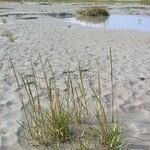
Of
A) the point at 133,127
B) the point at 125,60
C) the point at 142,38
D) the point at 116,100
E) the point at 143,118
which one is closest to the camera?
the point at 133,127

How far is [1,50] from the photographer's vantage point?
470 inches

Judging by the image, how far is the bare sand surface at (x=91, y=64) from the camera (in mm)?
5895

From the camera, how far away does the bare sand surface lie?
589 cm

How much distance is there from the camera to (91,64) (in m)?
10.2

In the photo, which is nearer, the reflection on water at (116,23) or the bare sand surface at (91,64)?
the bare sand surface at (91,64)

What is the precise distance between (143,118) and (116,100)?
3.13ft

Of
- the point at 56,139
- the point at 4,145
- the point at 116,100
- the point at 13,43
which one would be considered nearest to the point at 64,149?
the point at 56,139

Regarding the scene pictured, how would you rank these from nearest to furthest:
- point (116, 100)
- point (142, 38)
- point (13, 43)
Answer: point (116, 100) → point (13, 43) → point (142, 38)

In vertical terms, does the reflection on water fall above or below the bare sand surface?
below

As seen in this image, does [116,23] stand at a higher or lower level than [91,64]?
lower

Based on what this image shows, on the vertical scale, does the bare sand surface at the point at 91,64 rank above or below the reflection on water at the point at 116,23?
above

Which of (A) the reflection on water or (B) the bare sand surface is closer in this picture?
(B) the bare sand surface

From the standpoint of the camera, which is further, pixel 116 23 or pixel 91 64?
pixel 116 23

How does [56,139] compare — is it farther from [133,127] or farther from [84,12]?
[84,12]
